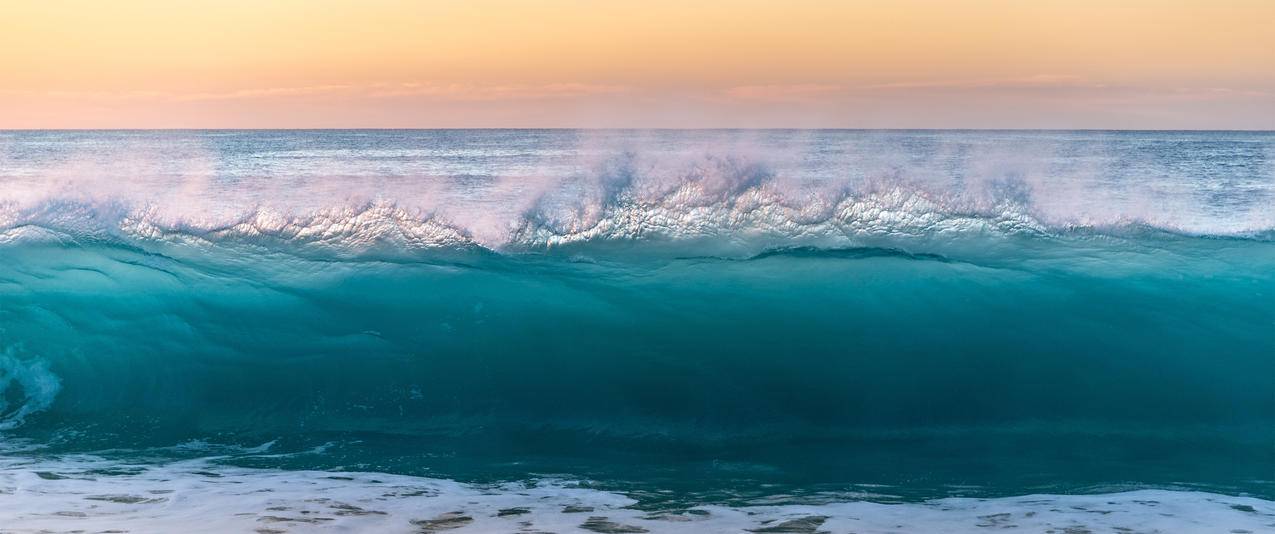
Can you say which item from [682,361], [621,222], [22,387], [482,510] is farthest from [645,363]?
[22,387]

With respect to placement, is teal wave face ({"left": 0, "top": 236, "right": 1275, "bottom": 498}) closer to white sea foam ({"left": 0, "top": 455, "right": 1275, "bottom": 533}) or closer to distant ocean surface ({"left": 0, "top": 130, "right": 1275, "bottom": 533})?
distant ocean surface ({"left": 0, "top": 130, "right": 1275, "bottom": 533})

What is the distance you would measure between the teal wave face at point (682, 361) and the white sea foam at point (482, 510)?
360 mm

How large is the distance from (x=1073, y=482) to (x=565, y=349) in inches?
145

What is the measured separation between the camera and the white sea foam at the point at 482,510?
4.40 metres

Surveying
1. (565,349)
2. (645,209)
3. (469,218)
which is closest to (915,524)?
(565,349)

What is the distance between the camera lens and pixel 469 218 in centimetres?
2078

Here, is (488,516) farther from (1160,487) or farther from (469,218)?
(469,218)

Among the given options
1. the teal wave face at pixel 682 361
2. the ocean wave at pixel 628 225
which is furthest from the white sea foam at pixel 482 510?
the ocean wave at pixel 628 225

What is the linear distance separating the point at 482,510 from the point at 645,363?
2.78 meters

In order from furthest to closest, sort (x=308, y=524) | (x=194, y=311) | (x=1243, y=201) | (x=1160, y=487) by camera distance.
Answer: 1. (x=1243, y=201)
2. (x=194, y=311)
3. (x=1160, y=487)
4. (x=308, y=524)

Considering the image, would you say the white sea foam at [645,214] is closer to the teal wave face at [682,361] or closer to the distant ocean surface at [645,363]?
the distant ocean surface at [645,363]

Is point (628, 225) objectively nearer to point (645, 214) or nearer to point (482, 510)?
point (645, 214)

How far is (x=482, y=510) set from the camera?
4.70 meters

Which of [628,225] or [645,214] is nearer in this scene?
[628,225]
